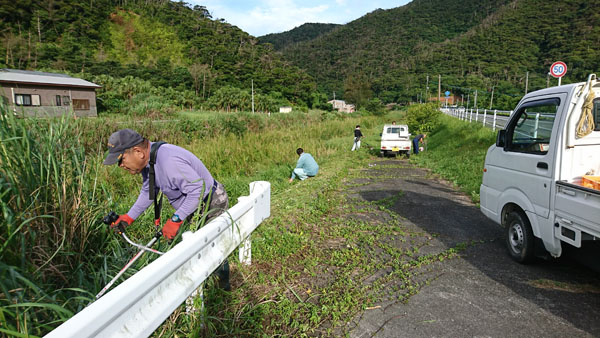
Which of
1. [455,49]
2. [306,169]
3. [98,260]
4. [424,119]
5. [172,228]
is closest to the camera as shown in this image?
[98,260]

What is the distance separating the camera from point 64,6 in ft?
277

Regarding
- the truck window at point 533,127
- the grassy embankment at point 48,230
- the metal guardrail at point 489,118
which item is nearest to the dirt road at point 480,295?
the truck window at point 533,127

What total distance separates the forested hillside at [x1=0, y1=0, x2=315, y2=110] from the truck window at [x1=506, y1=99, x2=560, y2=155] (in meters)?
46.7

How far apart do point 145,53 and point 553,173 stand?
10496cm

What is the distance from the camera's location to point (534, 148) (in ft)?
14.3

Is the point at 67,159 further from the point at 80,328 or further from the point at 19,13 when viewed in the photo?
the point at 19,13

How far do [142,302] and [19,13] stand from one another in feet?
349

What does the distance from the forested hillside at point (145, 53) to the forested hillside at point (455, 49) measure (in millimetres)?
29499

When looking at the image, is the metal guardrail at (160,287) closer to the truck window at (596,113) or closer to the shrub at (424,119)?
the truck window at (596,113)

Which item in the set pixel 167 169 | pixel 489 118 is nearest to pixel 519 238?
pixel 167 169

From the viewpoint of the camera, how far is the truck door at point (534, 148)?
390 centimetres

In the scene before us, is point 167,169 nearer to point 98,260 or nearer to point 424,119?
point 98,260

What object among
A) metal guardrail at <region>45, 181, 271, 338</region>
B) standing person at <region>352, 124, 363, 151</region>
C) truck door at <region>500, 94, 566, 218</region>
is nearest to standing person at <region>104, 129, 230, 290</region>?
metal guardrail at <region>45, 181, 271, 338</region>

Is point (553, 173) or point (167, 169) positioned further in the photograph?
point (553, 173)
